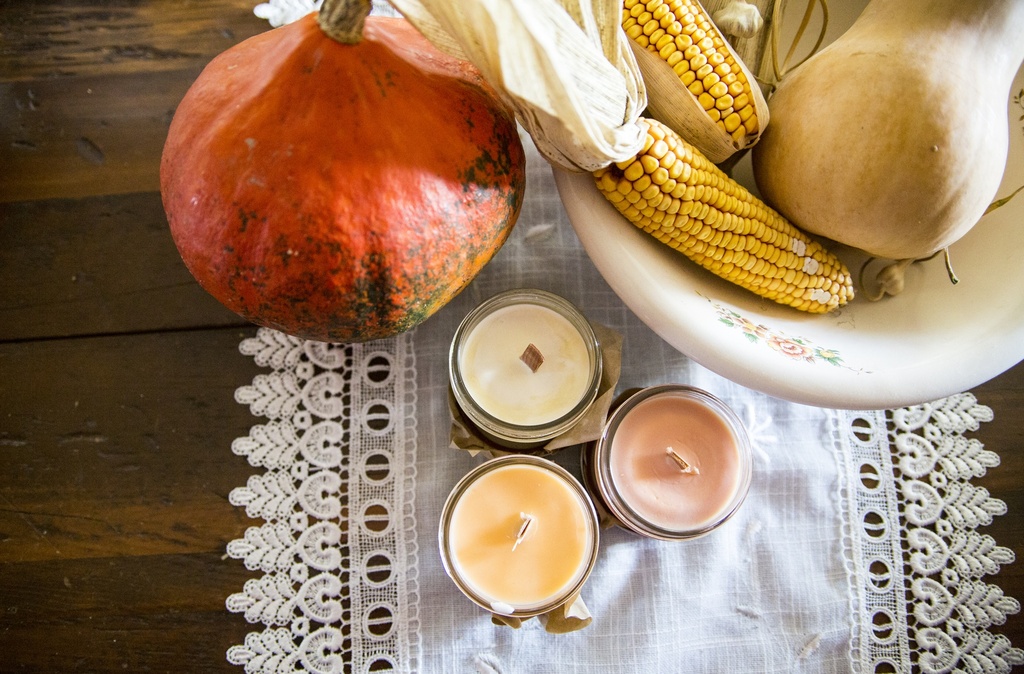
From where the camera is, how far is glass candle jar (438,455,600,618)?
0.54 meters

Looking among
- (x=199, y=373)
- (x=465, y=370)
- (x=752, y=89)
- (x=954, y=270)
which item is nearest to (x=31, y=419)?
(x=199, y=373)

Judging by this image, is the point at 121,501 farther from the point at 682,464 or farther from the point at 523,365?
the point at 682,464

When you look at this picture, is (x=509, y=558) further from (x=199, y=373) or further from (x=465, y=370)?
(x=199, y=373)

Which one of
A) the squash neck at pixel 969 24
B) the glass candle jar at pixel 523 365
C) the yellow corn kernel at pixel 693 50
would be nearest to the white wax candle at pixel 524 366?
the glass candle jar at pixel 523 365

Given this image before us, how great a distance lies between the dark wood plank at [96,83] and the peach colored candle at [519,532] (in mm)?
426

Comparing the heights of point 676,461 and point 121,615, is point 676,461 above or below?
above

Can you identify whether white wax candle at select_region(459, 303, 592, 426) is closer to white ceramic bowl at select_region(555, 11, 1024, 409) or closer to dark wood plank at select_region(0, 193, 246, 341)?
white ceramic bowl at select_region(555, 11, 1024, 409)

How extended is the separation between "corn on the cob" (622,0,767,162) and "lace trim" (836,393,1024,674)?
0.29 metres

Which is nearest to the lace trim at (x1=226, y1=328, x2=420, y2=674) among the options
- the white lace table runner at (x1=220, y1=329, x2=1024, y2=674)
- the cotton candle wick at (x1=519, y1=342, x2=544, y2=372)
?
the white lace table runner at (x1=220, y1=329, x2=1024, y2=674)

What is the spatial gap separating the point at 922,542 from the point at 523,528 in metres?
0.35

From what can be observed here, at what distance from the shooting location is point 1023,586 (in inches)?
23.5

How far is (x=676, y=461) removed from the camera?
564mm

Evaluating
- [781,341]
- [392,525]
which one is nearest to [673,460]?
[781,341]

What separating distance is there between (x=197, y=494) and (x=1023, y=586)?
0.73 metres
